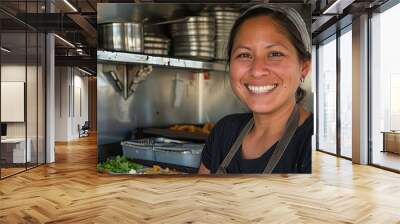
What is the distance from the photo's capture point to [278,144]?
5926 mm

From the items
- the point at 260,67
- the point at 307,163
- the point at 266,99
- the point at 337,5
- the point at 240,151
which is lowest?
the point at 307,163

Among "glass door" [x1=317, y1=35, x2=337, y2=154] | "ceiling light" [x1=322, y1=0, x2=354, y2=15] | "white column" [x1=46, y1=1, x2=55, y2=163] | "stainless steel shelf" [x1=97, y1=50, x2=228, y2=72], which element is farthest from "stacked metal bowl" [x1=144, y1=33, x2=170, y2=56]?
"glass door" [x1=317, y1=35, x2=337, y2=154]

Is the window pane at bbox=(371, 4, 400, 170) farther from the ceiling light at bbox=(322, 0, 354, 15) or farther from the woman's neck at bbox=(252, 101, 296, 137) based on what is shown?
the woman's neck at bbox=(252, 101, 296, 137)

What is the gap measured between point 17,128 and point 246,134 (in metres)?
4.44

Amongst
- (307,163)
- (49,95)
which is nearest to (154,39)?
(307,163)

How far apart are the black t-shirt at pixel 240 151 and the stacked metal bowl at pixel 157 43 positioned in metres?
1.38

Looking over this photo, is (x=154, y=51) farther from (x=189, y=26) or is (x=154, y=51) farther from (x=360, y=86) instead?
(x=360, y=86)

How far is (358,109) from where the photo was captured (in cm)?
852

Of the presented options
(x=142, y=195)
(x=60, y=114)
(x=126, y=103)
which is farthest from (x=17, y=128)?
(x=60, y=114)

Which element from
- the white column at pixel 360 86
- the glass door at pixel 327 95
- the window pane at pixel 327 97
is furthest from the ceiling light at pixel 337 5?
the window pane at pixel 327 97

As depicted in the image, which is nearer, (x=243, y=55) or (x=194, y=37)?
(x=243, y=55)

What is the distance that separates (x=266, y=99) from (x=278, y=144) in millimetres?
690

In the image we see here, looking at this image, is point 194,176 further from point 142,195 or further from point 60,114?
point 60,114

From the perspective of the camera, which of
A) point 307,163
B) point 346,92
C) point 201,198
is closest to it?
point 201,198
